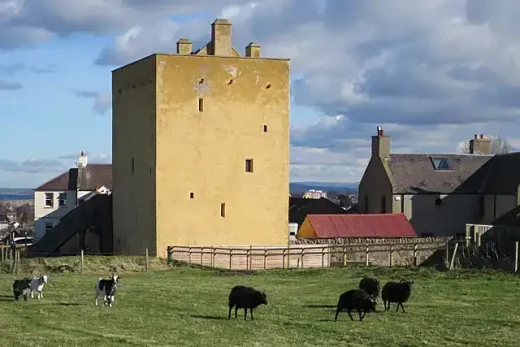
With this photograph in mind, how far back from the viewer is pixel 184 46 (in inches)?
2060

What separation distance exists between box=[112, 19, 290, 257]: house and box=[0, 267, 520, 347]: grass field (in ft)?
51.1

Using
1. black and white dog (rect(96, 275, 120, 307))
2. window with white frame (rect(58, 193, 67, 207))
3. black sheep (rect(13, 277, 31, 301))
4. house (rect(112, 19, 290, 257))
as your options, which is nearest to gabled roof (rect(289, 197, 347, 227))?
window with white frame (rect(58, 193, 67, 207))

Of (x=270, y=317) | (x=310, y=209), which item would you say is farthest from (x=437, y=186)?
(x=270, y=317)

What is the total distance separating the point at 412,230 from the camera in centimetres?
6153

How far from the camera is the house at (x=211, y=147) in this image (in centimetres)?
4956

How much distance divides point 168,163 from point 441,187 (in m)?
24.8

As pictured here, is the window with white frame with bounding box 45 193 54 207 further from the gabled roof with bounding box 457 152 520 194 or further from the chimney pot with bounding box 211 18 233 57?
the chimney pot with bounding box 211 18 233 57

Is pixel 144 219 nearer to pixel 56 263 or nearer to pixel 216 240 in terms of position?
pixel 216 240

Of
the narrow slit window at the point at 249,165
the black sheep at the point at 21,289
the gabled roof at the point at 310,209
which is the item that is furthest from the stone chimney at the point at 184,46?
the black sheep at the point at 21,289

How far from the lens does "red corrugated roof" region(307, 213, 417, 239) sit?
60.2 meters

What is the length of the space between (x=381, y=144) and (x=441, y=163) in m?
5.02

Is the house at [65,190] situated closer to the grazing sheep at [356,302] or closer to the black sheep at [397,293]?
the black sheep at [397,293]

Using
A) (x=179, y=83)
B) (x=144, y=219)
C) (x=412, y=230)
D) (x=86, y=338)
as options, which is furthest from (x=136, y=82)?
(x=86, y=338)

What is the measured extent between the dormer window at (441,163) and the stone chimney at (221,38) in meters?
23.3
